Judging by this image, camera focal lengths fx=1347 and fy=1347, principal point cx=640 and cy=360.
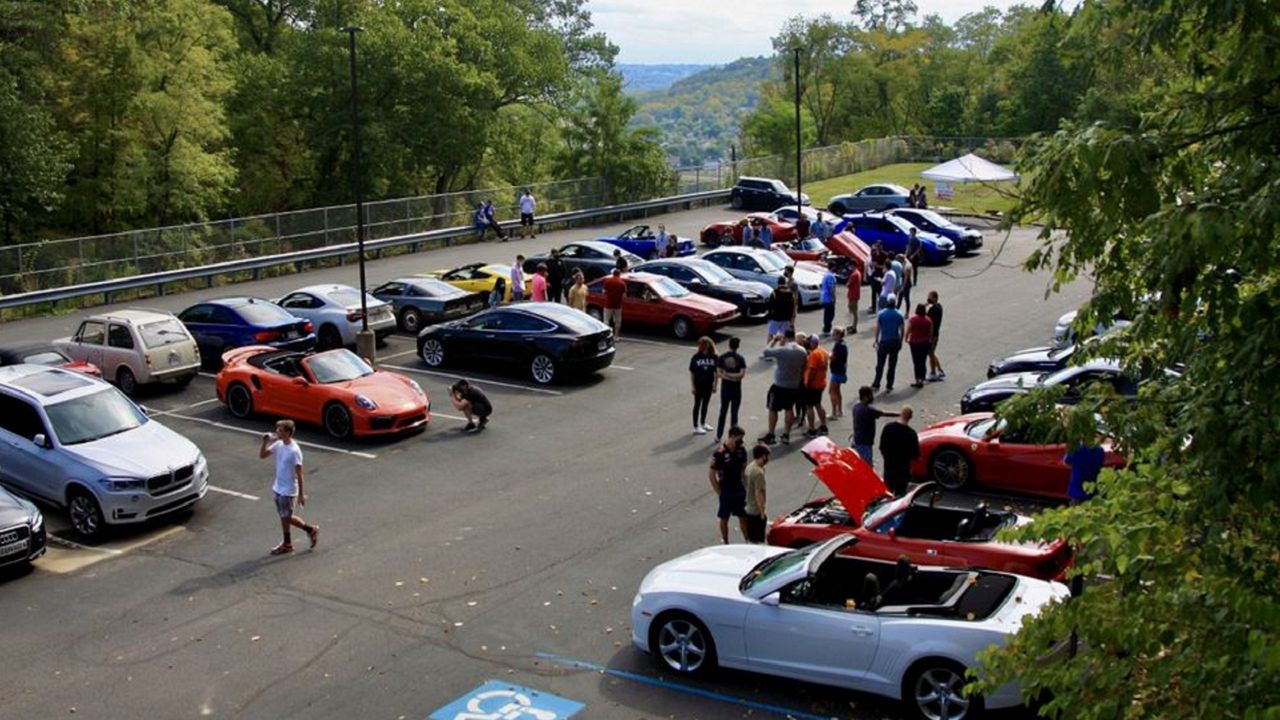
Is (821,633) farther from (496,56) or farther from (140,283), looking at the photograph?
(496,56)

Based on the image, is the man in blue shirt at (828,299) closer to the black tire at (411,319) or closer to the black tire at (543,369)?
the black tire at (543,369)

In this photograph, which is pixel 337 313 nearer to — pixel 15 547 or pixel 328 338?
pixel 328 338

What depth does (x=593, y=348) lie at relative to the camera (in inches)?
935

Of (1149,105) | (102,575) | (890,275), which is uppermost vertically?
(1149,105)

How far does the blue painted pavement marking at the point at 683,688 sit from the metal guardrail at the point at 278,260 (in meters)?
24.2

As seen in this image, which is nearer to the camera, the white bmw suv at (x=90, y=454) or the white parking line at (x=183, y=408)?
the white bmw suv at (x=90, y=454)

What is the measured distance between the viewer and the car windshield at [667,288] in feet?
91.3

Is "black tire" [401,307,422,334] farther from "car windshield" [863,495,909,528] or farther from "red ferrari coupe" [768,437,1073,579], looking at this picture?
"car windshield" [863,495,909,528]

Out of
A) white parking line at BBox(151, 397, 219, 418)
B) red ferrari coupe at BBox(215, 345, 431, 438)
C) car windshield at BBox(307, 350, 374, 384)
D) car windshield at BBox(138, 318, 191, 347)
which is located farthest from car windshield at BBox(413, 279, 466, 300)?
car windshield at BBox(307, 350, 374, 384)

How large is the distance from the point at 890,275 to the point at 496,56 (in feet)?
105

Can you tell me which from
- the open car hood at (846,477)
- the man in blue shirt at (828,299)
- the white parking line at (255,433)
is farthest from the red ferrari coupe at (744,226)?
the open car hood at (846,477)

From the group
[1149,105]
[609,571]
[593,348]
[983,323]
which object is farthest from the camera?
[983,323]

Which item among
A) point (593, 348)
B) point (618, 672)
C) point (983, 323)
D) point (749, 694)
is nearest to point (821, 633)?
point (749, 694)

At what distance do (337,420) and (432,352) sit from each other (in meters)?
4.84
